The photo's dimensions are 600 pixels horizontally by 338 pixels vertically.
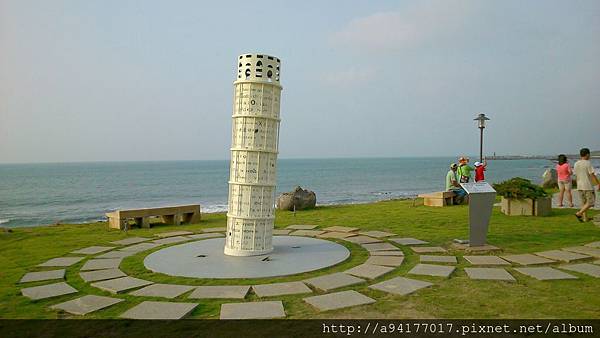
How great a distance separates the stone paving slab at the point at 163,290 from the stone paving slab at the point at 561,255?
18.3ft

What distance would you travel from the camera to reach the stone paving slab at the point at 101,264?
21.6ft

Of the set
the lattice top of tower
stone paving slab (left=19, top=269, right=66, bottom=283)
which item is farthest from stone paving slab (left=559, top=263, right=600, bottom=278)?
stone paving slab (left=19, top=269, right=66, bottom=283)

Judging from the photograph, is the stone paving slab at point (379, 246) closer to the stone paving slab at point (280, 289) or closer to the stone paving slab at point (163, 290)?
the stone paving slab at point (280, 289)

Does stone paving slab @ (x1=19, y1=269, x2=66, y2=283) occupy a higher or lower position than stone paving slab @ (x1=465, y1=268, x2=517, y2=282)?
lower

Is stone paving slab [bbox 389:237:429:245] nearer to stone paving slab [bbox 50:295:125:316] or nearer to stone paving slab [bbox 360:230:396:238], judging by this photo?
stone paving slab [bbox 360:230:396:238]

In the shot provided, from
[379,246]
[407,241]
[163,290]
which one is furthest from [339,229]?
[163,290]

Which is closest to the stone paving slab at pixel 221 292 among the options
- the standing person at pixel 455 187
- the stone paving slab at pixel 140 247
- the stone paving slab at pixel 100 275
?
the stone paving slab at pixel 100 275

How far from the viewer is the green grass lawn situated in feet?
14.4

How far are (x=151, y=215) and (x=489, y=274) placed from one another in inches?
349

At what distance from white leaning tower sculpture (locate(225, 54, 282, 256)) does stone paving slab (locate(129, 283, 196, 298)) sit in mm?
2025

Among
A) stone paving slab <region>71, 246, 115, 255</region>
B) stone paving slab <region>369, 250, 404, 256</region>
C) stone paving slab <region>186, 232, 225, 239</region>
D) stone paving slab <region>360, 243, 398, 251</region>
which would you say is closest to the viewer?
stone paving slab <region>369, 250, 404, 256</region>

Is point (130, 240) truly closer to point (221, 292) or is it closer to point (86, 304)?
point (86, 304)

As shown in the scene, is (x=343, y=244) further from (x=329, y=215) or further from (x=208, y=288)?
(x=329, y=215)

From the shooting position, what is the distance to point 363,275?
577 centimetres
